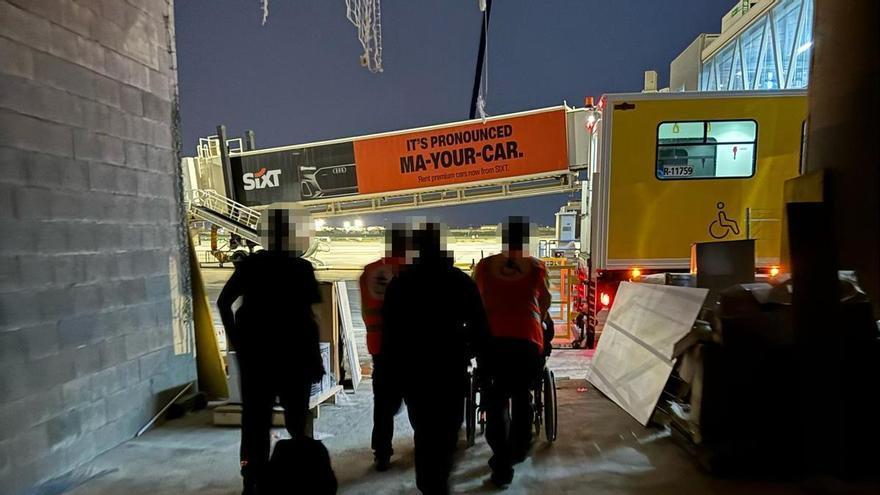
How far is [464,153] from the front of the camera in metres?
14.3

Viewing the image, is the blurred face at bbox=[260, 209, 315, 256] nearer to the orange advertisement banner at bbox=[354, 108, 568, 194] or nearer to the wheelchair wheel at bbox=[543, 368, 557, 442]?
the wheelchair wheel at bbox=[543, 368, 557, 442]

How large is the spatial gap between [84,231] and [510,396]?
3433mm

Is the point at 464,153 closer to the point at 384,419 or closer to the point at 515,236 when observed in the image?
the point at 515,236

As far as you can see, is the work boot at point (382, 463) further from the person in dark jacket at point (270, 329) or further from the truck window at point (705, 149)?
the truck window at point (705, 149)

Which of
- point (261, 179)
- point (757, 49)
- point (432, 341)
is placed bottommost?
point (432, 341)

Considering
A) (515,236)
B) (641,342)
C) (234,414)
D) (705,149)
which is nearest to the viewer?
(515,236)

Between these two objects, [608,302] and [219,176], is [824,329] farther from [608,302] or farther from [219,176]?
[219,176]

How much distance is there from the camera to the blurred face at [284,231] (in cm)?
318

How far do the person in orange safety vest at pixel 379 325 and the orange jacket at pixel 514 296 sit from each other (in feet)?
2.13

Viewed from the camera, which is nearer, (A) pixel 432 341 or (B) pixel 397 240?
(A) pixel 432 341

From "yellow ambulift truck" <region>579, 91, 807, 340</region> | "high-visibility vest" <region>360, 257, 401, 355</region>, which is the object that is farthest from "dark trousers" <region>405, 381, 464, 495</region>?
"yellow ambulift truck" <region>579, 91, 807, 340</region>

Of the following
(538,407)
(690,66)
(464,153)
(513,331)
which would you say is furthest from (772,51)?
(513,331)

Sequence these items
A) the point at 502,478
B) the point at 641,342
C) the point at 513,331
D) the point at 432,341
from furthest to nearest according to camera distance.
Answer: the point at 641,342 → the point at 513,331 → the point at 502,478 → the point at 432,341

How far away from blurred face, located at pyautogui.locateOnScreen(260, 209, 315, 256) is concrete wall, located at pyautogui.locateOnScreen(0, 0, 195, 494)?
5.23 feet
